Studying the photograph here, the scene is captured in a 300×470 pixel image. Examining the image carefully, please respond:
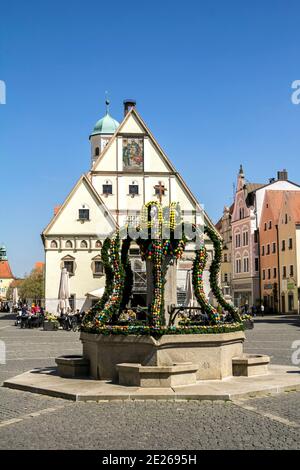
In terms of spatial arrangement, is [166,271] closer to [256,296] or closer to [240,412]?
[240,412]

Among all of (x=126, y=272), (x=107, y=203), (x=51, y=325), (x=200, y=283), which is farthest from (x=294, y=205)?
(x=200, y=283)

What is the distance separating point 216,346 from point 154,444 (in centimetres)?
490

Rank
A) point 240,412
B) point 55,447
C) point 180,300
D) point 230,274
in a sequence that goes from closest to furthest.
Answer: point 55,447
point 240,412
point 180,300
point 230,274

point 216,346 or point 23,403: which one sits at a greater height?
point 216,346

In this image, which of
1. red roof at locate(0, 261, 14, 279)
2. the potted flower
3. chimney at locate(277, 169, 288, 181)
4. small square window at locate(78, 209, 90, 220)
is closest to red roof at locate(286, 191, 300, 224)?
chimney at locate(277, 169, 288, 181)

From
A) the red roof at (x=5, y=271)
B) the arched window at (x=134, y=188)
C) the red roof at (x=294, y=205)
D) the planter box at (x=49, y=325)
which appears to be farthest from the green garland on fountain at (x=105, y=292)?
the red roof at (x=5, y=271)

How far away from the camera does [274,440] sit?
773cm

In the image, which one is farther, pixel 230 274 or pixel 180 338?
pixel 230 274

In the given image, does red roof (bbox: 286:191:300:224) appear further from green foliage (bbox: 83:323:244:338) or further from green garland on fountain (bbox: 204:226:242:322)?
green foliage (bbox: 83:323:244:338)

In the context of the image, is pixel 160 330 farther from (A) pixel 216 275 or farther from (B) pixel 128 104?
(B) pixel 128 104

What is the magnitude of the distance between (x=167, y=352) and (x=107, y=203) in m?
37.6

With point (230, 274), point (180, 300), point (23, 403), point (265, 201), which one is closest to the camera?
point (23, 403)
